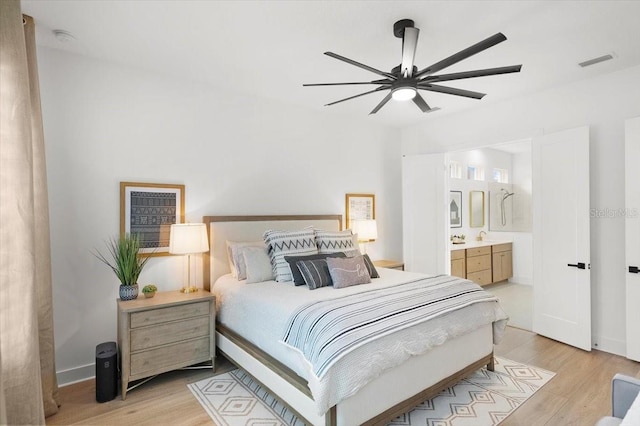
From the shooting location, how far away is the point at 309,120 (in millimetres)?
4477

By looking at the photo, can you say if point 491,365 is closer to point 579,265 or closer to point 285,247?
point 579,265

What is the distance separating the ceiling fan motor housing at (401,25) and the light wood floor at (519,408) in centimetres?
287

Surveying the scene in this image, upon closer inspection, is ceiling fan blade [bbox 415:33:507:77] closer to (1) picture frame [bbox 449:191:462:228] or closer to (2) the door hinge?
(2) the door hinge

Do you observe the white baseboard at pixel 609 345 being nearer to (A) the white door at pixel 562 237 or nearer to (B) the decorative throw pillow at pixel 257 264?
(A) the white door at pixel 562 237

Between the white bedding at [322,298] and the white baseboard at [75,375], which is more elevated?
the white bedding at [322,298]

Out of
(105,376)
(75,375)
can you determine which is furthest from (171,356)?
(75,375)

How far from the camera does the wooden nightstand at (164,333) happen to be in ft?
8.69

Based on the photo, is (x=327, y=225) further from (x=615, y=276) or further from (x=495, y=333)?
(x=615, y=276)

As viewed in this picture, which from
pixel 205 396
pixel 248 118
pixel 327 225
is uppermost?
pixel 248 118

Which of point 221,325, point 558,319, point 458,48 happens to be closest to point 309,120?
point 458,48

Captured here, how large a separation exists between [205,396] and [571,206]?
4046mm

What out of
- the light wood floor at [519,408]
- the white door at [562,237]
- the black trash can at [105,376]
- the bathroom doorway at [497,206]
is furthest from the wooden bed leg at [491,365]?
the black trash can at [105,376]

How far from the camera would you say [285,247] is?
3.43 metres

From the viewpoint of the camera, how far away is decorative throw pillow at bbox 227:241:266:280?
10.9ft
